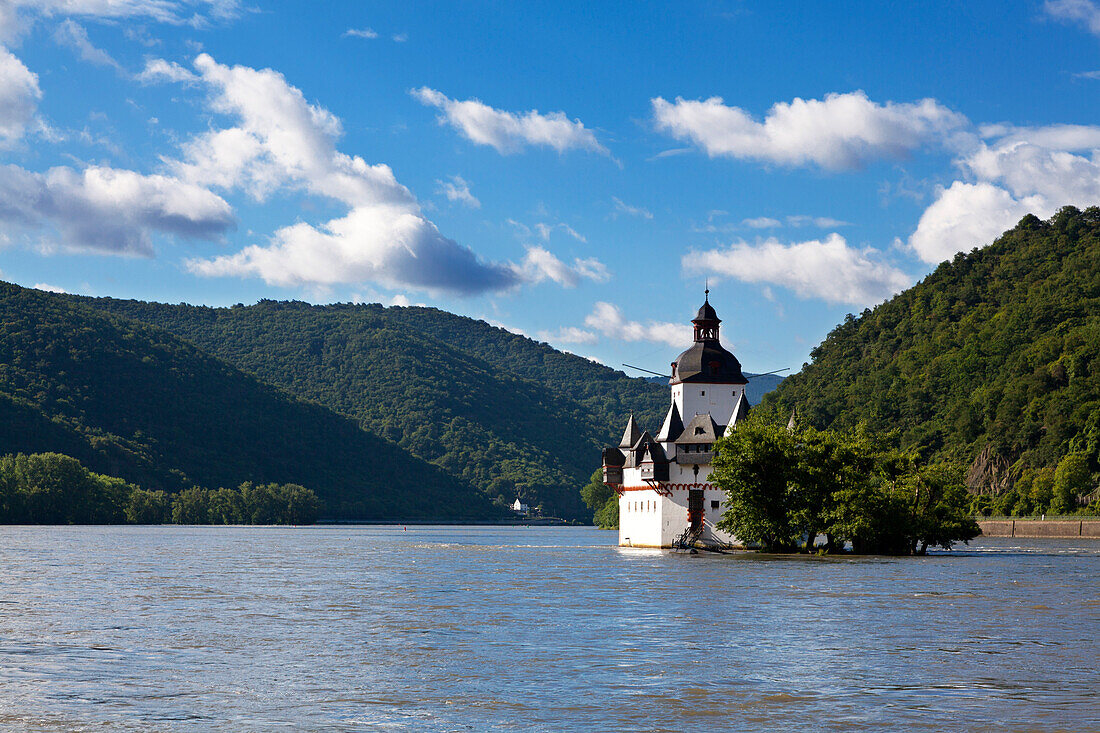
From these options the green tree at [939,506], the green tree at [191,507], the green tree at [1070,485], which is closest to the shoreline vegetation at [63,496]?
the green tree at [191,507]

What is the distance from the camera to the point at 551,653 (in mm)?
28141

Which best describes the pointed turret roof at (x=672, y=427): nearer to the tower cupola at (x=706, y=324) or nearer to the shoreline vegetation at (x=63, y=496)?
the tower cupola at (x=706, y=324)

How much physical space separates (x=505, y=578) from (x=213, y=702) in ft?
117

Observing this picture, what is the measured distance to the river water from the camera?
2030cm

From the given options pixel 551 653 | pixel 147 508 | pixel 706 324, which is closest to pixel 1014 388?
pixel 706 324

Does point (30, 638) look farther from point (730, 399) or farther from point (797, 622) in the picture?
point (730, 399)

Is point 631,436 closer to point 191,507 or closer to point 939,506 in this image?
point 939,506

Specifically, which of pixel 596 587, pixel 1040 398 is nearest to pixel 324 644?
pixel 596 587

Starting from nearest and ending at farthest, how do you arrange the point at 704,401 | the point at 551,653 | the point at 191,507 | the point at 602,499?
the point at 551,653 < the point at 704,401 < the point at 602,499 < the point at 191,507

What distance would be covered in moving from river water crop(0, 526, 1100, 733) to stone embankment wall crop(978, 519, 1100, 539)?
242 feet

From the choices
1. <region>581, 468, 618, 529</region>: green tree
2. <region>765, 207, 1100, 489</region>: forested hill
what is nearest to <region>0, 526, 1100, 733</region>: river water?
<region>765, 207, 1100, 489</region>: forested hill

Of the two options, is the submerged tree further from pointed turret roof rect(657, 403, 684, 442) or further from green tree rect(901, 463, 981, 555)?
pointed turret roof rect(657, 403, 684, 442)

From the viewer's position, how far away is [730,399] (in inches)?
3686

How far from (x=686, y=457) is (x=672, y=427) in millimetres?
3160
